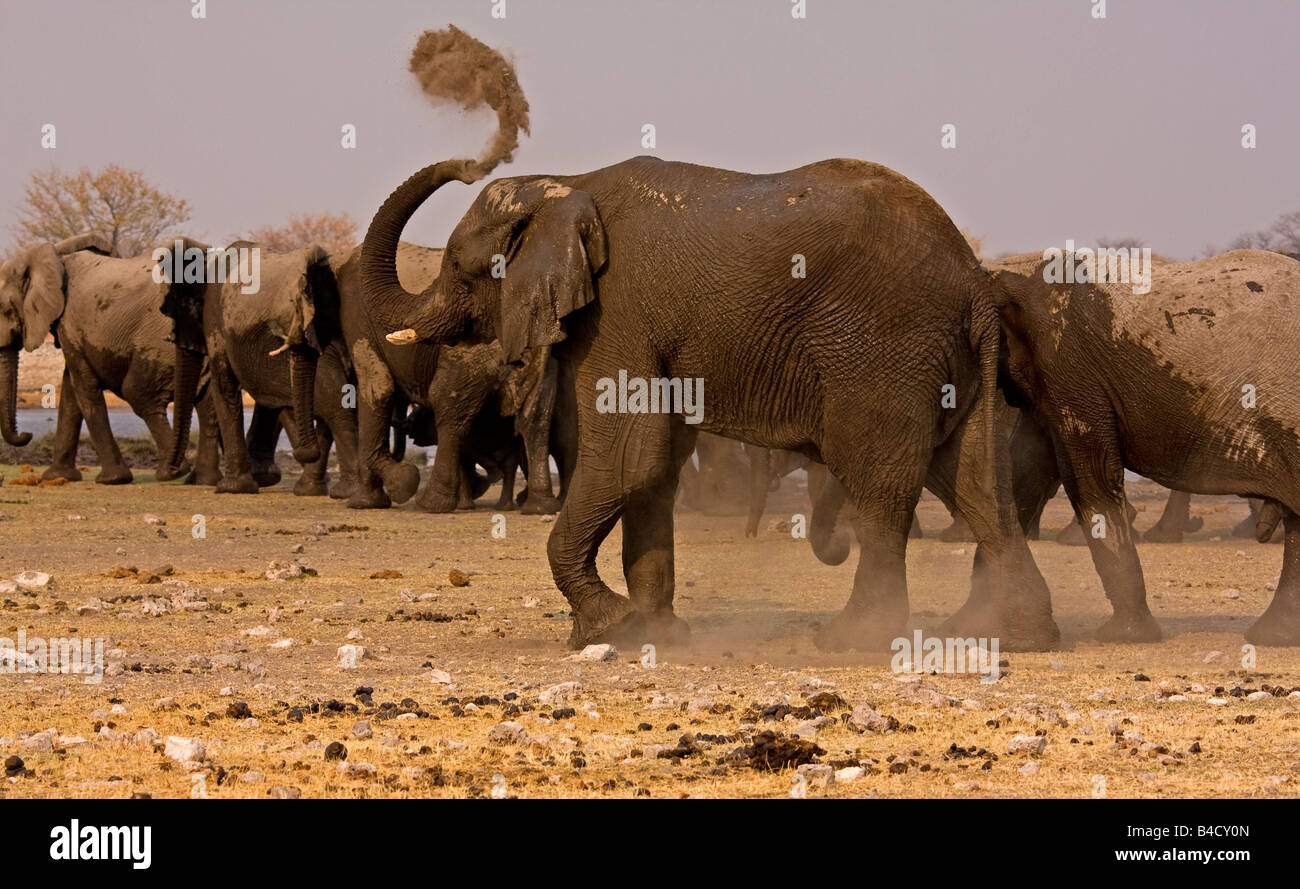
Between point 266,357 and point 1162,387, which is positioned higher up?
point 266,357

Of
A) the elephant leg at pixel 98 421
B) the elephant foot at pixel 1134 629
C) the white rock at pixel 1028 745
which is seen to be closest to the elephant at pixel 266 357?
the elephant leg at pixel 98 421

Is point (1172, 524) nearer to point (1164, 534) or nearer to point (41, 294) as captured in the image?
point (1164, 534)

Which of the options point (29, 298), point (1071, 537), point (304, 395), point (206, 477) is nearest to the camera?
point (1071, 537)

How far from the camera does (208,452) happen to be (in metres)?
25.9

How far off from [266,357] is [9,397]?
4.43 metres

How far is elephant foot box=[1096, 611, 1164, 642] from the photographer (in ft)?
36.6

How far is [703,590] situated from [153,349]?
1483cm

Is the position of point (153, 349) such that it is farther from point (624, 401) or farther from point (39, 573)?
point (624, 401)

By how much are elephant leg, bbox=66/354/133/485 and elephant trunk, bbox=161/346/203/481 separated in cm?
77

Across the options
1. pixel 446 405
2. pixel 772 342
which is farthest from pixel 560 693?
pixel 446 405

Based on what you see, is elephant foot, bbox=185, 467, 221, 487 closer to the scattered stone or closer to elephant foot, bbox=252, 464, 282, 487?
elephant foot, bbox=252, 464, 282, 487

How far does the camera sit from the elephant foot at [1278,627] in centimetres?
1084

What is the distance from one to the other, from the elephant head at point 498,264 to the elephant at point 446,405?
7.57 metres
